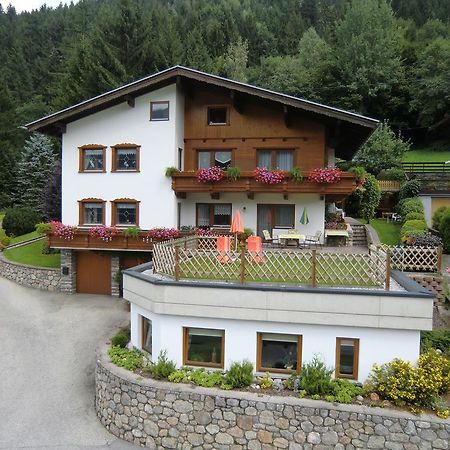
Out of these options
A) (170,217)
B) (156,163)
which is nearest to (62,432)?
(170,217)

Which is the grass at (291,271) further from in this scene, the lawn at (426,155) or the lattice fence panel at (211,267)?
the lawn at (426,155)

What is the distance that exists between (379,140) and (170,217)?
1085 inches

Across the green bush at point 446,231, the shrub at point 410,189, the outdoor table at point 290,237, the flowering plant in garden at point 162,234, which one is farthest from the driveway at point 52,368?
the shrub at point 410,189

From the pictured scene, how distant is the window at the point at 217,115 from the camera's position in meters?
20.1

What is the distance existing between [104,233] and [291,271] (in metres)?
10.9

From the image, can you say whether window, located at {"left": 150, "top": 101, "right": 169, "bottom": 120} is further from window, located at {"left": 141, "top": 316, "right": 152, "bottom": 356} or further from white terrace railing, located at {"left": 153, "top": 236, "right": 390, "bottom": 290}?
window, located at {"left": 141, "top": 316, "right": 152, "bottom": 356}

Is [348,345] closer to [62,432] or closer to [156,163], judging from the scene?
[62,432]

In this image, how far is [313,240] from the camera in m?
19.3

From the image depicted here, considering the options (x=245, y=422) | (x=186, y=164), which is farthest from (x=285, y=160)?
(x=245, y=422)

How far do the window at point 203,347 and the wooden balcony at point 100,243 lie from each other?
8.23 m

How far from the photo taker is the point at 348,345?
1033cm

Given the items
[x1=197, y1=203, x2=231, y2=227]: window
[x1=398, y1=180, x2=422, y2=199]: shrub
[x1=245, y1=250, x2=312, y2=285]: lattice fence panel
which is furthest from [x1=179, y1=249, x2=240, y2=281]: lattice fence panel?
[x1=398, y1=180, x2=422, y2=199]: shrub

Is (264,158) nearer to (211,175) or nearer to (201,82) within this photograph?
(211,175)

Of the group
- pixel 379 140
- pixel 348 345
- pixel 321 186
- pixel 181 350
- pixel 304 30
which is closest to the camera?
pixel 348 345
